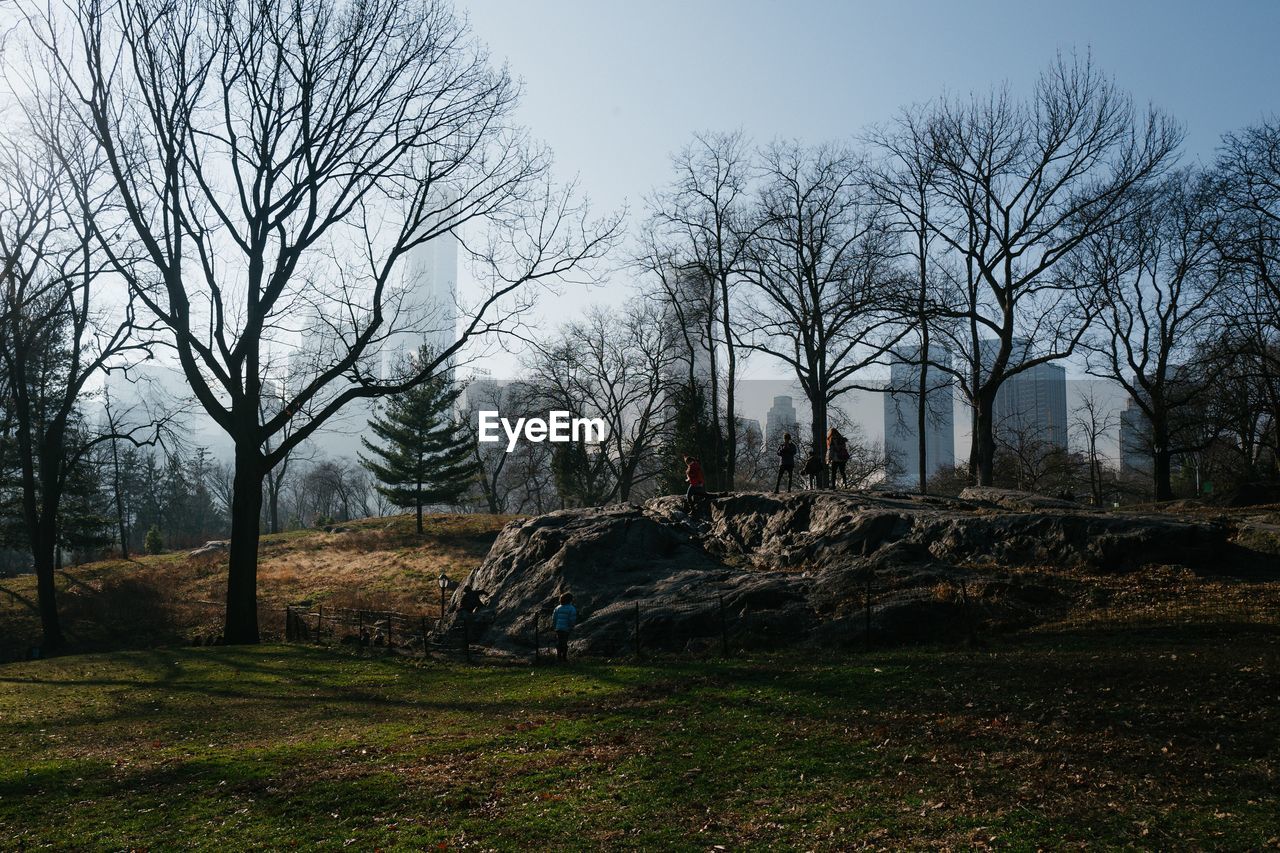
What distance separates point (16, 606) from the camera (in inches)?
1321

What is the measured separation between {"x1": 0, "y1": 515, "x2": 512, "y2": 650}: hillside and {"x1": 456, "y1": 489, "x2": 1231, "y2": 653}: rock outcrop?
31.1 feet

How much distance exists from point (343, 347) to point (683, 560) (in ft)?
35.3

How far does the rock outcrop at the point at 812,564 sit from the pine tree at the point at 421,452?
26502 millimetres

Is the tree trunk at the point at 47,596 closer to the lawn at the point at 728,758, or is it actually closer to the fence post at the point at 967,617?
the lawn at the point at 728,758

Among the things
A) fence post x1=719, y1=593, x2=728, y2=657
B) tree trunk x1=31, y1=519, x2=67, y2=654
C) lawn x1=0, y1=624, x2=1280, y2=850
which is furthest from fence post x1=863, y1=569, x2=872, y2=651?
tree trunk x1=31, y1=519, x2=67, y2=654

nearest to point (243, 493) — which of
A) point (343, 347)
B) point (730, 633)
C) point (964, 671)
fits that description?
point (343, 347)

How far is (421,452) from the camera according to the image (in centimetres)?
4988

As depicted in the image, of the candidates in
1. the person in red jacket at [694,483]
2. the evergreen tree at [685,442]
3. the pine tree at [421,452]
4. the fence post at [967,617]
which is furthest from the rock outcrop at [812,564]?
the pine tree at [421,452]

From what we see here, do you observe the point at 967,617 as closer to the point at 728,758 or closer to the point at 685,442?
the point at 728,758

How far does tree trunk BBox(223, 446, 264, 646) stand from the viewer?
70.9ft

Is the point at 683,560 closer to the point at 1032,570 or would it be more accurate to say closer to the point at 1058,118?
the point at 1032,570

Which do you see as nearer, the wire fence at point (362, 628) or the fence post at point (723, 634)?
the fence post at point (723, 634)

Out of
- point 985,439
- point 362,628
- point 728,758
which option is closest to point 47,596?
point 362,628

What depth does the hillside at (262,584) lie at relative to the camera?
2920cm
